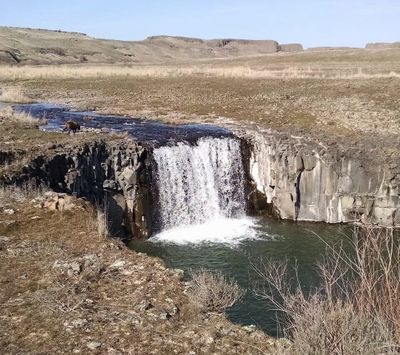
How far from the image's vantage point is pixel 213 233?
2334 centimetres

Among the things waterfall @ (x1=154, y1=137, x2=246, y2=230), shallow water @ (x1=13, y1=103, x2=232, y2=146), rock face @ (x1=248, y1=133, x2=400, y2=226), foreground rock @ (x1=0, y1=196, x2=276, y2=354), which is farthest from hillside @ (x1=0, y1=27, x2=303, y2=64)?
foreground rock @ (x1=0, y1=196, x2=276, y2=354)

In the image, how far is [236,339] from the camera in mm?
7895

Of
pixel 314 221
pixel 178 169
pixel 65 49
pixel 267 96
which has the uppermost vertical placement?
pixel 65 49

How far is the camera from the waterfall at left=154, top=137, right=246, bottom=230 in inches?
963

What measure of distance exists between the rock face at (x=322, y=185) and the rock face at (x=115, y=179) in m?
6.84

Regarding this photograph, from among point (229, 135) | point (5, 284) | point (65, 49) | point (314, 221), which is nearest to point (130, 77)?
point (229, 135)

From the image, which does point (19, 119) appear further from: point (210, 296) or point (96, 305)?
point (210, 296)

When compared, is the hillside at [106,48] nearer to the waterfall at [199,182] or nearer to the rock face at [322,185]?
the waterfall at [199,182]

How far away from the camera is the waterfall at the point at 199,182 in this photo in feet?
80.2

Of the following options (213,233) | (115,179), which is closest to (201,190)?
(213,233)

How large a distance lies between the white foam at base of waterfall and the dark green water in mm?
353

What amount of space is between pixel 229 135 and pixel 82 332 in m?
20.6

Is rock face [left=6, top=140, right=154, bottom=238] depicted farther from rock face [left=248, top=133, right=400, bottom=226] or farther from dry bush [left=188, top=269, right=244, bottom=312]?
dry bush [left=188, top=269, right=244, bottom=312]

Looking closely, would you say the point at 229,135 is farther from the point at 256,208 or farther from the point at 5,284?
the point at 5,284
